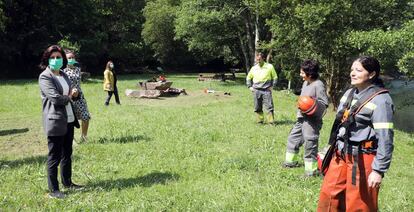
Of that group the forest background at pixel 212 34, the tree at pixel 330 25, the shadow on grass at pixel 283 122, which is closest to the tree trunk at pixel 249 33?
the forest background at pixel 212 34

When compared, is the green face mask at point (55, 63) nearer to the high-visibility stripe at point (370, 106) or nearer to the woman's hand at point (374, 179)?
the high-visibility stripe at point (370, 106)

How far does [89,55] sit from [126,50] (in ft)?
19.7

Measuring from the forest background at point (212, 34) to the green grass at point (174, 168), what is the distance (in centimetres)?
602

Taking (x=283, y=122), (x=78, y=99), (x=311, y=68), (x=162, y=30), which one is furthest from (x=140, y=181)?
(x=162, y=30)

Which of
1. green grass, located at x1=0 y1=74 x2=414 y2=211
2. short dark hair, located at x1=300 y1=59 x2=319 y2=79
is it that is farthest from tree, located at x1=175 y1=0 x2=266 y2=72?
short dark hair, located at x1=300 y1=59 x2=319 y2=79

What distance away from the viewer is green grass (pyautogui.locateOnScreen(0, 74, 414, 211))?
5.27m

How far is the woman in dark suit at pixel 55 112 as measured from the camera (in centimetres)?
536

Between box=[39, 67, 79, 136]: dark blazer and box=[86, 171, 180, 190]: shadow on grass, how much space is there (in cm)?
100

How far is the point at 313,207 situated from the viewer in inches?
201

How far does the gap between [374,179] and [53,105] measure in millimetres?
3894

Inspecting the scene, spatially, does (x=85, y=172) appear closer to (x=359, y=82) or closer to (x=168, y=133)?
(x=168, y=133)

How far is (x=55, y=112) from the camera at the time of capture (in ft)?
17.7

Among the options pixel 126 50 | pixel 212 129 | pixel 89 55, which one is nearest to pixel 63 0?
pixel 89 55

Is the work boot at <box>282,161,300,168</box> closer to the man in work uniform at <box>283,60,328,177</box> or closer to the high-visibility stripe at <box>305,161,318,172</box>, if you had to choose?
the man in work uniform at <box>283,60,328,177</box>
